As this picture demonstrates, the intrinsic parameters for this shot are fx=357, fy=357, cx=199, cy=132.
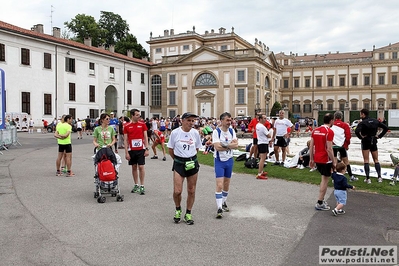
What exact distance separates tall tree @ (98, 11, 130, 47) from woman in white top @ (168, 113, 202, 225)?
67.2 meters

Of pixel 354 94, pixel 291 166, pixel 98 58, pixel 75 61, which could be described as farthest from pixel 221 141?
pixel 354 94

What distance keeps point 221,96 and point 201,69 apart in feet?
18.3

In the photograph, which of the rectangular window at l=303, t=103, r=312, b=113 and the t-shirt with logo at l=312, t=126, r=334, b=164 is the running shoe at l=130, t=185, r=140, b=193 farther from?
the rectangular window at l=303, t=103, r=312, b=113

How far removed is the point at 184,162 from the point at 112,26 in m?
70.6

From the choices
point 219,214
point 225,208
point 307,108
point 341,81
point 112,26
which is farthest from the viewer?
point 307,108

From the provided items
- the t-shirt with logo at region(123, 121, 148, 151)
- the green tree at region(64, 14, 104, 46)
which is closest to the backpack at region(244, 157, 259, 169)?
the t-shirt with logo at region(123, 121, 148, 151)

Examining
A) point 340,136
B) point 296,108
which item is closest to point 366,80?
point 296,108

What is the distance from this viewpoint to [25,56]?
39.1 meters

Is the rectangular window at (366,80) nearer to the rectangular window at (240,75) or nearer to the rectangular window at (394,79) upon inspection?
the rectangular window at (394,79)

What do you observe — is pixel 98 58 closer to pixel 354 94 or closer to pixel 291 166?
pixel 291 166

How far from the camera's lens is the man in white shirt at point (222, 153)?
6.42 m

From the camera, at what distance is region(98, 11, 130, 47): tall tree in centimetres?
6984

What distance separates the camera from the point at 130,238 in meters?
5.22

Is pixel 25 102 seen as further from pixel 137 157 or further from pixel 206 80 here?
pixel 137 157
